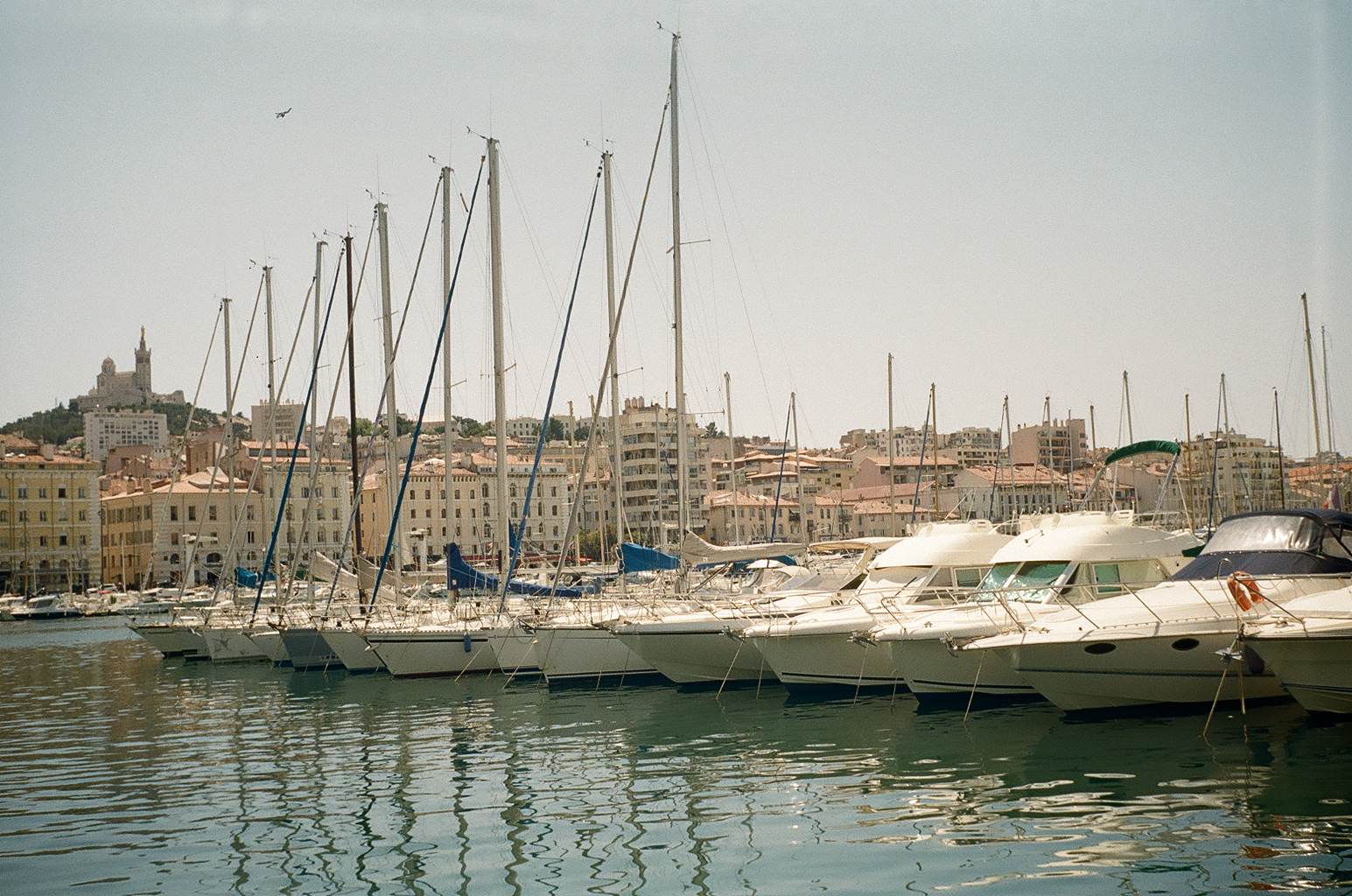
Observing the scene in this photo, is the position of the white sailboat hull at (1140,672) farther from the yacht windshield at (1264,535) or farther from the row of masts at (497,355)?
the row of masts at (497,355)

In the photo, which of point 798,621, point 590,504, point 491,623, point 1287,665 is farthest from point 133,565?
point 1287,665

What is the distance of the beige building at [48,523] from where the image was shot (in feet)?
363

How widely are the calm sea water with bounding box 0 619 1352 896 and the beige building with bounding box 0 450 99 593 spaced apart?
3876 inches

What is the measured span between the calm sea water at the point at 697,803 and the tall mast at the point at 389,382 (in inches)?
503

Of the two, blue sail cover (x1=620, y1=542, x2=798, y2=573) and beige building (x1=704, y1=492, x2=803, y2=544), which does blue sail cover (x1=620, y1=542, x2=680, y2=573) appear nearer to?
blue sail cover (x1=620, y1=542, x2=798, y2=573)

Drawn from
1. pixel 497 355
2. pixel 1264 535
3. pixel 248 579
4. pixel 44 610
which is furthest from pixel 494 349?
pixel 44 610

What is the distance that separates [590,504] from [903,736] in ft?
422

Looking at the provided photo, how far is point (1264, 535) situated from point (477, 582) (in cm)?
2079

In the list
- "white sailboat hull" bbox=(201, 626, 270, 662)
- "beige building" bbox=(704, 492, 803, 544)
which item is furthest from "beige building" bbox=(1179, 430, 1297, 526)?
"white sailboat hull" bbox=(201, 626, 270, 662)

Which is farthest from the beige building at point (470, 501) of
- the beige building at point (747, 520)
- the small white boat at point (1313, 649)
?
the small white boat at point (1313, 649)

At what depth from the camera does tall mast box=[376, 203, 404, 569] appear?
117 feet

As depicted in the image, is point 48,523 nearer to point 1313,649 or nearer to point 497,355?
point 497,355

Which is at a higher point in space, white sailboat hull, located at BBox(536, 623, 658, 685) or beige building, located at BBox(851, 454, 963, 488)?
beige building, located at BBox(851, 454, 963, 488)

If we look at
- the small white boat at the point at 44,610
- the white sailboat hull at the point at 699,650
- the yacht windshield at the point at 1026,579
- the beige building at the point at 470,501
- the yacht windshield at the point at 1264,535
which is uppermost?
the beige building at the point at 470,501
